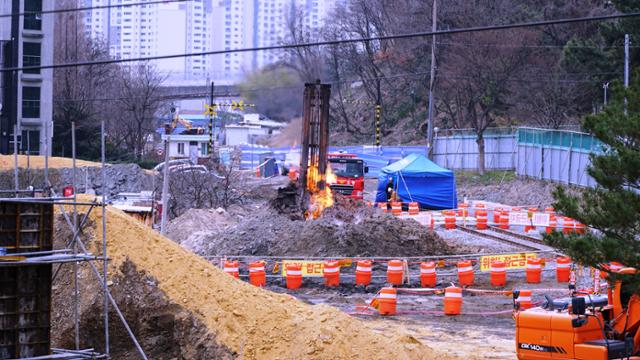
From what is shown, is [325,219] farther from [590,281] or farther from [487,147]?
[487,147]

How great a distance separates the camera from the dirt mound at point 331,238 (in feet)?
92.8

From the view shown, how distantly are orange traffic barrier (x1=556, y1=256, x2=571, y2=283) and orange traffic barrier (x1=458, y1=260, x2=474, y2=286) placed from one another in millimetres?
2456

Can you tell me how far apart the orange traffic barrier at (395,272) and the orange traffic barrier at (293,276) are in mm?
2516

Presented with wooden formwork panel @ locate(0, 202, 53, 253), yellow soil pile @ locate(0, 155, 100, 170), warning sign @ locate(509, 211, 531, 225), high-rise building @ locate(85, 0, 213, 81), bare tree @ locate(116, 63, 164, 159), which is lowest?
warning sign @ locate(509, 211, 531, 225)

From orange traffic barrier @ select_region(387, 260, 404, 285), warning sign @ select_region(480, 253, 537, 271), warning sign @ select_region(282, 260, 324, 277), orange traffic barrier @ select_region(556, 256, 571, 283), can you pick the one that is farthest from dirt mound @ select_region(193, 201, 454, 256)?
orange traffic barrier @ select_region(556, 256, 571, 283)

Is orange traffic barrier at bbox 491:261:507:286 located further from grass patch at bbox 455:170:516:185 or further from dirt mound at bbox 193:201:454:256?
grass patch at bbox 455:170:516:185

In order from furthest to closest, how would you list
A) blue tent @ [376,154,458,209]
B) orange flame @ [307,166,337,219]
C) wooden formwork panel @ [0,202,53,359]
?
1. blue tent @ [376,154,458,209]
2. orange flame @ [307,166,337,219]
3. wooden formwork panel @ [0,202,53,359]

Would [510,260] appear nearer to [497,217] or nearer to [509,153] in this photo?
[497,217]

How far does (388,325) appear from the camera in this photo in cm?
2039

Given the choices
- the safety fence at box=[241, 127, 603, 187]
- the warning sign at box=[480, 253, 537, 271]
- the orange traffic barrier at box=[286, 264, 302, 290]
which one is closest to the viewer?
the orange traffic barrier at box=[286, 264, 302, 290]

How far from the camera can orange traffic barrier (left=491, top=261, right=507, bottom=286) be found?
25.1m

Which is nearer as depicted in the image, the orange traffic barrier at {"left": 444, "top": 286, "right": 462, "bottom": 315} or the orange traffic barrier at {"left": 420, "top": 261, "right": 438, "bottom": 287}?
the orange traffic barrier at {"left": 444, "top": 286, "right": 462, "bottom": 315}

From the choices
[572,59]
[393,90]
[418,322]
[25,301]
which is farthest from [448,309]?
[393,90]

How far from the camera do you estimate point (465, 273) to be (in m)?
24.9
